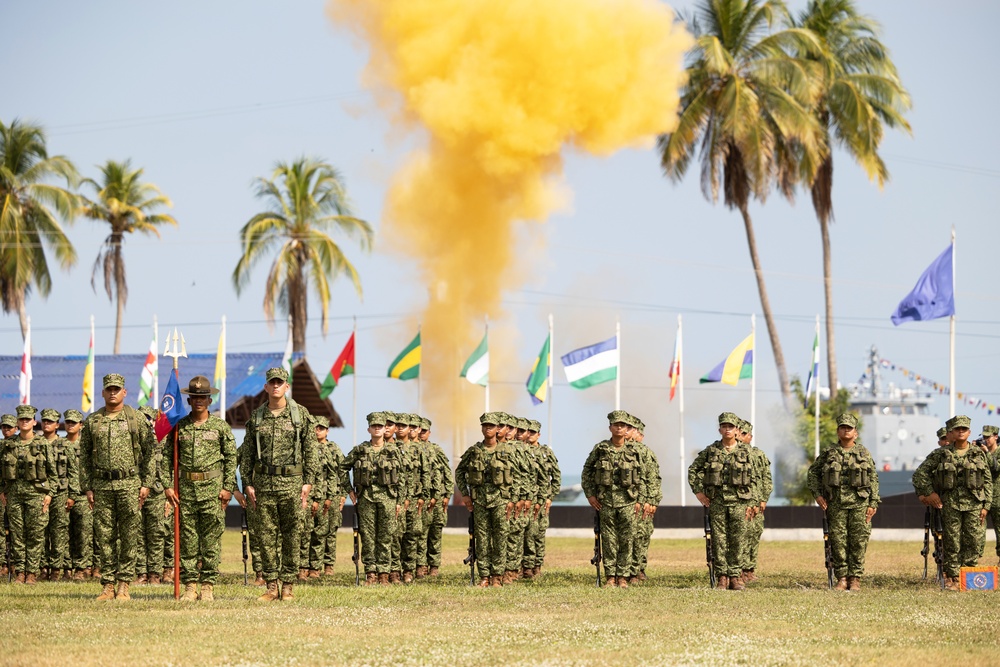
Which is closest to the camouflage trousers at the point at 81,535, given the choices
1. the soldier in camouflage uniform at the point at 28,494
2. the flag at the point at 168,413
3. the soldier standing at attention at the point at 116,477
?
the soldier in camouflage uniform at the point at 28,494

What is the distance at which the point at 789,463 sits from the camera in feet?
158

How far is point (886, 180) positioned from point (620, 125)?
15.7 m

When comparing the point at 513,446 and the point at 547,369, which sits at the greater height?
the point at 547,369

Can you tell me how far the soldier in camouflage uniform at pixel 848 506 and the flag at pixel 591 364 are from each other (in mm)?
16622

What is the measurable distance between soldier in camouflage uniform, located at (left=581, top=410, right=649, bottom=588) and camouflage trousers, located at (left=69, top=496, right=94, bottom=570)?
6.21m

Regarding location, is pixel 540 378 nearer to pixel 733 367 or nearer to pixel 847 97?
pixel 733 367

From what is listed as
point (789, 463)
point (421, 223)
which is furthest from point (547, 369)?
point (789, 463)

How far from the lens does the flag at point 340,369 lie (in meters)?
38.0

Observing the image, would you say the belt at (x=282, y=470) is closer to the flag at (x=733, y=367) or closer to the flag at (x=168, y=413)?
the flag at (x=168, y=413)

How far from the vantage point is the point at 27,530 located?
18969mm

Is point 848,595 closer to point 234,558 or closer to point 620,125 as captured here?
point 234,558

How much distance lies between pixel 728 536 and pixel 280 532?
18.0 ft

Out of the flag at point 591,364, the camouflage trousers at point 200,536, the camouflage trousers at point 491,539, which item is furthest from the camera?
the flag at point 591,364

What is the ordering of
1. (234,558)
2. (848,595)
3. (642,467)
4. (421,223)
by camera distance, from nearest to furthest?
1. (848,595)
2. (642,467)
3. (234,558)
4. (421,223)
